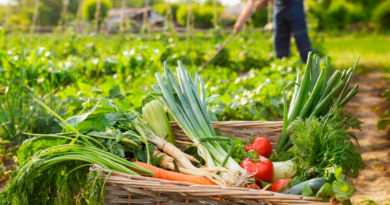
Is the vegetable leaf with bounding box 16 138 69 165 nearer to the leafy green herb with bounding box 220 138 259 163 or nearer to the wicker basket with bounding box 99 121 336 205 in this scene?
the wicker basket with bounding box 99 121 336 205

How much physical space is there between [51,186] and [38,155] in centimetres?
18

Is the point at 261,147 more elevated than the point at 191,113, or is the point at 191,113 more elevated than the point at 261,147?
the point at 191,113

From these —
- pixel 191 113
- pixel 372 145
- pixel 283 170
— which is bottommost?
pixel 372 145

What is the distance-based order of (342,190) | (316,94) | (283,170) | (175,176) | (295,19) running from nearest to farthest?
(342,190)
(175,176)
(283,170)
(316,94)
(295,19)

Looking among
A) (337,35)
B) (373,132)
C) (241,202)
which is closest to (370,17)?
(337,35)

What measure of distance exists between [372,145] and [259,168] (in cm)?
203

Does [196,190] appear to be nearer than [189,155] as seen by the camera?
Yes

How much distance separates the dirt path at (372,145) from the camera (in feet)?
7.15

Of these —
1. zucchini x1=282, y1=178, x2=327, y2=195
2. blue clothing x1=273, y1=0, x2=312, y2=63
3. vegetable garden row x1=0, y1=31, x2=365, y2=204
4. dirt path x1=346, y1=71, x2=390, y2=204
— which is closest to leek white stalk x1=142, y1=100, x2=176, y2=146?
vegetable garden row x1=0, y1=31, x2=365, y2=204

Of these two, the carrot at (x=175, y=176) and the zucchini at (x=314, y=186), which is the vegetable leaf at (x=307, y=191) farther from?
the carrot at (x=175, y=176)

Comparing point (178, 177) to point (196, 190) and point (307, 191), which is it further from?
point (307, 191)

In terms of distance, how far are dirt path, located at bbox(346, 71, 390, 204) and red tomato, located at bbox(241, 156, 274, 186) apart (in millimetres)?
554

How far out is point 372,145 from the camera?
301cm

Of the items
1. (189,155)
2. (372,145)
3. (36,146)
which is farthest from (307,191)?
(372,145)
